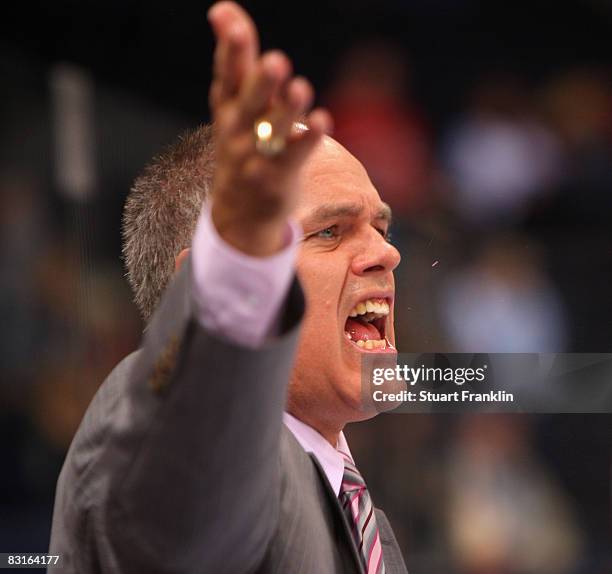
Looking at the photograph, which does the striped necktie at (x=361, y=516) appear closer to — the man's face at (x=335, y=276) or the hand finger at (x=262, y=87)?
the man's face at (x=335, y=276)

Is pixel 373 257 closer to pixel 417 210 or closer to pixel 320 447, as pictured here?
pixel 320 447

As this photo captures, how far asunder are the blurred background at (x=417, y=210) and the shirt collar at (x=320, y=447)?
15.9 inches

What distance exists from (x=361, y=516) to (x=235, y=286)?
56 centimetres

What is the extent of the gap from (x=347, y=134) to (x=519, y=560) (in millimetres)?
745

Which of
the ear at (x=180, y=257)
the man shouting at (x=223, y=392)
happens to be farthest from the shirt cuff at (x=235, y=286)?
the ear at (x=180, y=257)

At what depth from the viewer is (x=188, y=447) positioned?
1.63 ft

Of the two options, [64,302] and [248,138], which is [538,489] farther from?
[248,138]

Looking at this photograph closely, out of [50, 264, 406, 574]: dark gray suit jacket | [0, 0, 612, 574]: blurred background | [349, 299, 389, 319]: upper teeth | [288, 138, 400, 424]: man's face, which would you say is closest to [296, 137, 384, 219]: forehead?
[288, 138, 400, 424]: man's face

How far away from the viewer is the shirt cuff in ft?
1.55

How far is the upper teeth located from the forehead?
11 centimetres

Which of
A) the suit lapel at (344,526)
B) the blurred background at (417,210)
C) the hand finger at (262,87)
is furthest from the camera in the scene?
the blurred background at (417,210)

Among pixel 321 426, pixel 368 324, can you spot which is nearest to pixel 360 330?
pixel 368 324

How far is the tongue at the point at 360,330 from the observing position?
1082 mm

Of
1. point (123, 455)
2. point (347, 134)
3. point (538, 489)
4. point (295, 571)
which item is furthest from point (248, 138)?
point (538, 489)
